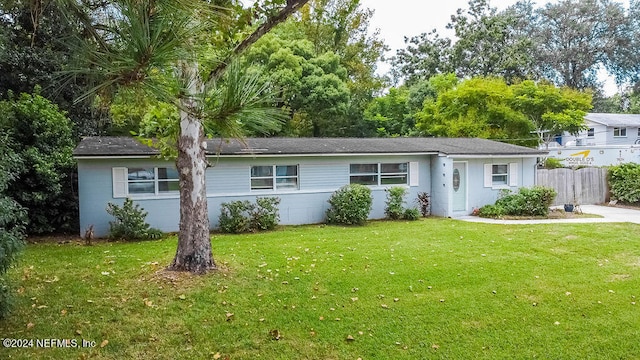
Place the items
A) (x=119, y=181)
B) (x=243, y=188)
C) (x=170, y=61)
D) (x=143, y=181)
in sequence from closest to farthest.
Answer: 1. (x=170, y=61)
2. (x=119, y=181)
3. (x=143, y=181)
4. (x=243, y=188)

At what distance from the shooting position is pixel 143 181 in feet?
38.8

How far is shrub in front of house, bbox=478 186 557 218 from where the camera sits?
14484 mm

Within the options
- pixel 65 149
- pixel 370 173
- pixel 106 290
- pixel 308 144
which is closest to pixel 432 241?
pixel 370 173

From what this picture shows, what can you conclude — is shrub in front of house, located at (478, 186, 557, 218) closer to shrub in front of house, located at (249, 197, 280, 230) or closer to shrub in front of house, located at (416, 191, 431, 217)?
shrub in front of house, located at (416, 191, 431, 217)

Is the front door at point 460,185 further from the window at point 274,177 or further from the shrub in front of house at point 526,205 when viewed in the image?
the window at point 274,177

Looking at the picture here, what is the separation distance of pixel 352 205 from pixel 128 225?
237 inches

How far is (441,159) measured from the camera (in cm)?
1465

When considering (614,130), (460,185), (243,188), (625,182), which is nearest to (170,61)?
(243,188)

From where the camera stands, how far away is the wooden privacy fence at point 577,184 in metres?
17.3

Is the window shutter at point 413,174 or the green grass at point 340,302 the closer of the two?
the green grass at point 340,302

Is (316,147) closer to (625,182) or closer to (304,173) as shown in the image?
(304,173)

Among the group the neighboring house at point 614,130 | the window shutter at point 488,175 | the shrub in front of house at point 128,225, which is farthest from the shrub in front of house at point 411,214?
the neighboring house at point 614,130

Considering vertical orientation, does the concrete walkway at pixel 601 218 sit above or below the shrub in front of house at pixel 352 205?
below

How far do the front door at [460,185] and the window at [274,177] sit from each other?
5.45 metres
